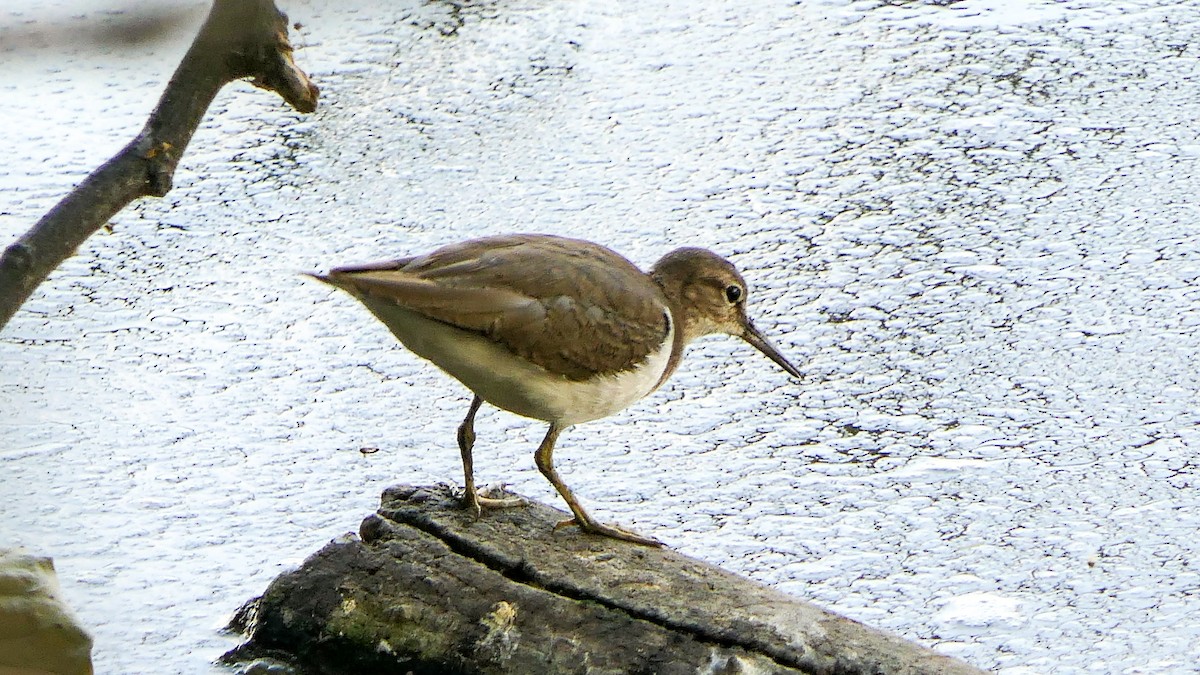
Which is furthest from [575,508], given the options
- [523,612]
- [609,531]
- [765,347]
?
[765,347]

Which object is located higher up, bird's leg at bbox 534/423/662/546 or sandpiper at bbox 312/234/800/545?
sandpiper at bbox 312/234/800/545

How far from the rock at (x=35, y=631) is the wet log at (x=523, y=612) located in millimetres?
298

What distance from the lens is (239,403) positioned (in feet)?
12.4

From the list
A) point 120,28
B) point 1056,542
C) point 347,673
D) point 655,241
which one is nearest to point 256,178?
point 655,241

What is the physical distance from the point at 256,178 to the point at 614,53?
4.84ft

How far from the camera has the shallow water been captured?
320cm

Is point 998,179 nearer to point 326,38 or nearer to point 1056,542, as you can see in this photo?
point 1056,542

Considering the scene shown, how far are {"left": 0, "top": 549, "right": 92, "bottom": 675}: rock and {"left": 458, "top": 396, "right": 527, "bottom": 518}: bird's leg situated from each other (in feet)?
2.46

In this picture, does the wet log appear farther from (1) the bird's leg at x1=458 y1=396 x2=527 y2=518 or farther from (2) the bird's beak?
(2) the bird's beak

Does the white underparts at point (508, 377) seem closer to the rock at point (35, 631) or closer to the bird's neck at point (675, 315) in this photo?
the bird's neck at point (675, 315)

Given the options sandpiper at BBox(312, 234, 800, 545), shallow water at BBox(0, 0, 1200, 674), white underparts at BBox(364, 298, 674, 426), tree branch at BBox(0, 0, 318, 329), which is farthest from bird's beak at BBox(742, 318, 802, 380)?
tree branch at BBox(0, 0, 318, 329)

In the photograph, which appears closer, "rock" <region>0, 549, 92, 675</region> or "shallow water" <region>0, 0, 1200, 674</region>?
"rock" <region>0, 549, 92, 675</region>

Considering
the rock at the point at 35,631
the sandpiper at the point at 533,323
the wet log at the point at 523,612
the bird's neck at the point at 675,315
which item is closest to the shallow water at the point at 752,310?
the rock at the point at 35,631

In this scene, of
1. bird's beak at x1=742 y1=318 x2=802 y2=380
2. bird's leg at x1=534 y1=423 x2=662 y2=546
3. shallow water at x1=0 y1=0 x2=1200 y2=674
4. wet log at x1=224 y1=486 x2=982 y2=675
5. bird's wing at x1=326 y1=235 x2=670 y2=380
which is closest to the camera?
wet log at x1=224 y1=486 x2=982 y2=675
